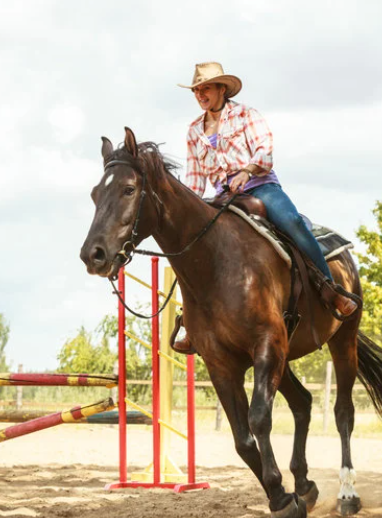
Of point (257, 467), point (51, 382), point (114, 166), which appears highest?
point (114, 166)

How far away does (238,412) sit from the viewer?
509 cm

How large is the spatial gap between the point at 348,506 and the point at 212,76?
3559mm

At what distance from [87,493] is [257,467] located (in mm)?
2959

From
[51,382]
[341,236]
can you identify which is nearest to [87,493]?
[51,382]

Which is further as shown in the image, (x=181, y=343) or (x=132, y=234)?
(x=181, y=343)

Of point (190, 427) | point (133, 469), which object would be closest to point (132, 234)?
point (190, 427)

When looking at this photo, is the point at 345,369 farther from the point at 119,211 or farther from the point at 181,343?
the point at 119,211

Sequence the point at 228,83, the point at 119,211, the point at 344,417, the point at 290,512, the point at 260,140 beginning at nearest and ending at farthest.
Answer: the point at 119,211, the point at 290,512, the point at 260,140, the point at 228,83, the point at 344,417

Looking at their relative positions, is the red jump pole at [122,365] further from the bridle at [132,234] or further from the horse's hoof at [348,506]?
the bridle at [132,234]

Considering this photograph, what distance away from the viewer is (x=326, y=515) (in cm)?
623

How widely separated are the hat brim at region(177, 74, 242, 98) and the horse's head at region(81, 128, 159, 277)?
1.07 metres

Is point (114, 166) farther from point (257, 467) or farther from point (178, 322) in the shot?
point (257, 467)

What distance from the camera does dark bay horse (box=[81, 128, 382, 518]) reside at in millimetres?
4391

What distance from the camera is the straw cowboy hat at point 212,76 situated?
5.39 meters
